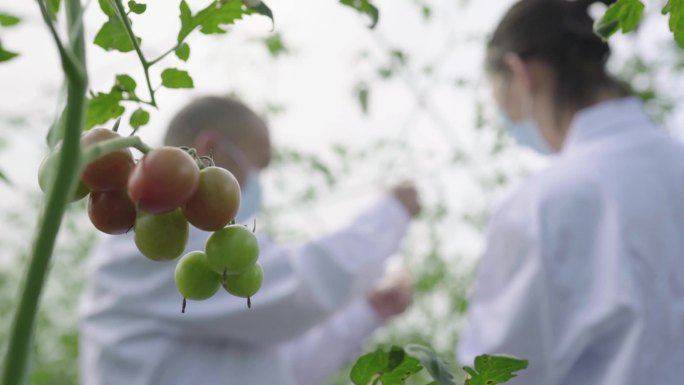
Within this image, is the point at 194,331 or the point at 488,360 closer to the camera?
the point at 488,360

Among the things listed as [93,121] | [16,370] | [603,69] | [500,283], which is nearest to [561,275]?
[500,283]

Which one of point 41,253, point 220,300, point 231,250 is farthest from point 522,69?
point 41,253

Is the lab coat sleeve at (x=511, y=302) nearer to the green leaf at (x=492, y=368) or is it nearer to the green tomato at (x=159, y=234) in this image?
the green leaf at (x=492, y=368)

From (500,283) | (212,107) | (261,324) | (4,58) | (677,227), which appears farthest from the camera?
(212,107)

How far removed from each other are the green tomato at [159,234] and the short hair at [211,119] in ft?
5.23

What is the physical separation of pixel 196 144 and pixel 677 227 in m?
1.15

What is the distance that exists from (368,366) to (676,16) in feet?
1.13

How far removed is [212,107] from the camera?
2043 mm

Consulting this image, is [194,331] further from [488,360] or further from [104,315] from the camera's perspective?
[488,360]

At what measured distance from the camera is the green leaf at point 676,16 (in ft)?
1.74

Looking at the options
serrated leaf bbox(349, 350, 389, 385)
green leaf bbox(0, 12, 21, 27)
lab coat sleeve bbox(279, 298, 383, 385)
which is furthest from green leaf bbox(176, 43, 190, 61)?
lab coat sleeve bbox(279, 298, 383, 385)

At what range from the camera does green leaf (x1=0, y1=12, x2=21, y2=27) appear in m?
0.50

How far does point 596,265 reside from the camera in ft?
4.89

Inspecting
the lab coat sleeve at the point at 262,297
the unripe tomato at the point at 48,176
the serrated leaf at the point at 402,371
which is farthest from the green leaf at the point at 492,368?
the lab coat sleeve at the point at 262,297
